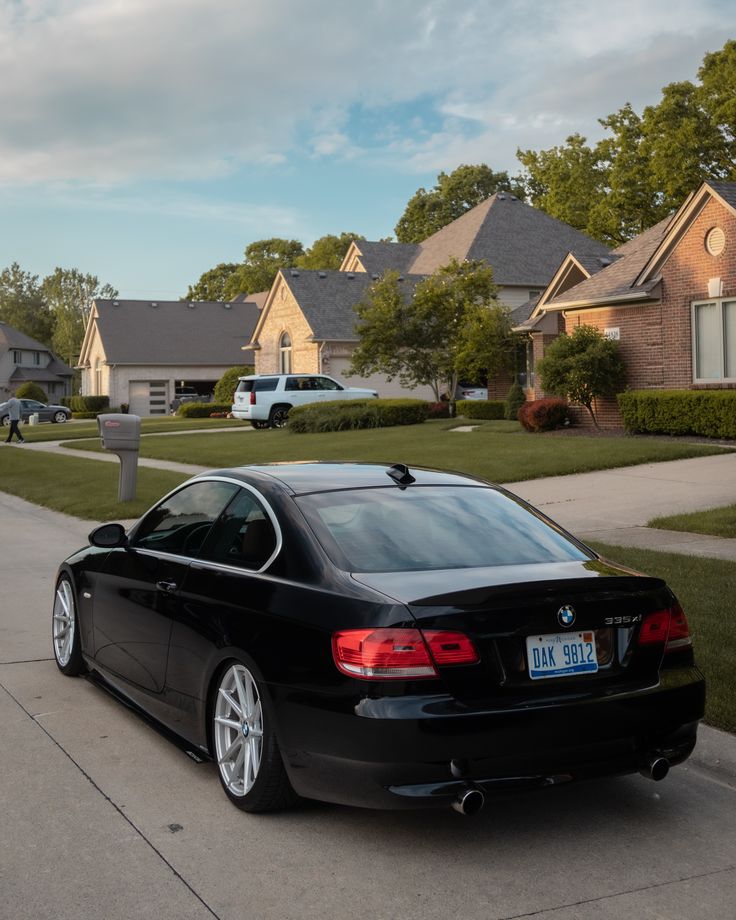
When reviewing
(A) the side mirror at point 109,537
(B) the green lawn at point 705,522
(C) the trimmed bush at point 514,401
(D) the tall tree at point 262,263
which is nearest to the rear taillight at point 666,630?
(A) the side mirror at point 109,537

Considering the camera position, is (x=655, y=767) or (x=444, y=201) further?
(x=444, y=201)

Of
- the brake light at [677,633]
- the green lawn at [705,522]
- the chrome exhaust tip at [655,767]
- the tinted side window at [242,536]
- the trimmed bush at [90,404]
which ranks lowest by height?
the green lawn at [705,522]

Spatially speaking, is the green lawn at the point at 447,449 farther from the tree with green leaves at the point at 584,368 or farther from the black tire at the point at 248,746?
the black tire at the point at 248,746

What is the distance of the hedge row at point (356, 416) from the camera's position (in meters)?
32.2

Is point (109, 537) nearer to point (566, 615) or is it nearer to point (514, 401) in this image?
point (566, 615)

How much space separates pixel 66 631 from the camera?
7.09 m

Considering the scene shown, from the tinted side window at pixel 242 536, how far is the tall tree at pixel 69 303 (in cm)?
9984

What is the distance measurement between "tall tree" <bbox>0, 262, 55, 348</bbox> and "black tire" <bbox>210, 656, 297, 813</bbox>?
122328 mm

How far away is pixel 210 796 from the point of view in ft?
16.1

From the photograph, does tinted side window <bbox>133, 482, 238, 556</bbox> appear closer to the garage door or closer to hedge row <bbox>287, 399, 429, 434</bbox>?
hedge row <bbox>287, 399, 429, 434</bbox>

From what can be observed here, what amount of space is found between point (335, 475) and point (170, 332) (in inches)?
2620

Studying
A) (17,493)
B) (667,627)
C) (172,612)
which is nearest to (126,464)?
(17,493)

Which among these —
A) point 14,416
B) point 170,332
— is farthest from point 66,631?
point 170,332

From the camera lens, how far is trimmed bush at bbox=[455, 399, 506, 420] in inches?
1367
